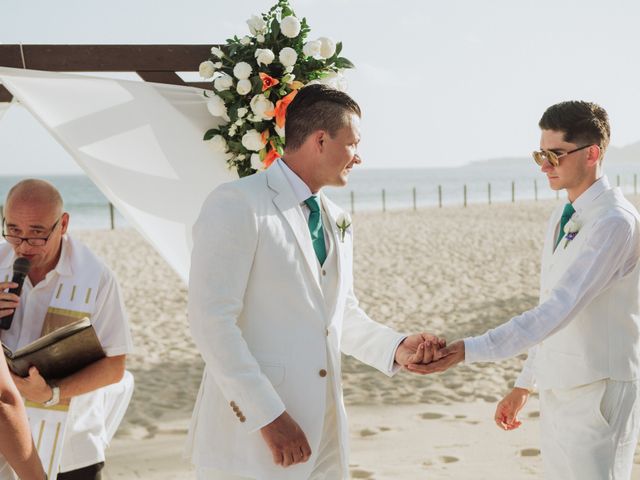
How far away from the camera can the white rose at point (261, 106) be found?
4.14 m

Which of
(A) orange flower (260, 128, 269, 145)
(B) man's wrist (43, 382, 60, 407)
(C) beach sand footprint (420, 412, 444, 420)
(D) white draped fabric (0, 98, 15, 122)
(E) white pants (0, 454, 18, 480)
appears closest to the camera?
(E) white pants (0, 454, 18, 480)

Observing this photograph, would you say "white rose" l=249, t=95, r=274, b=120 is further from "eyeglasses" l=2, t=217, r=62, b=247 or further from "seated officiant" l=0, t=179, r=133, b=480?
"eyeglasses" l=2, t=217, r=62, b=247

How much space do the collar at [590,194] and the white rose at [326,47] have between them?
1524 millimetres

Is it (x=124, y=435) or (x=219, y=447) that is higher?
Result: (x=219, y=447)

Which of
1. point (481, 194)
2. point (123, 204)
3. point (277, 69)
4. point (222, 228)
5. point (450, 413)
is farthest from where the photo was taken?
point (481, 194)

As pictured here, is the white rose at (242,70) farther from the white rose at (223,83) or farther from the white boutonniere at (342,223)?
the white boutonniere at (342,223)

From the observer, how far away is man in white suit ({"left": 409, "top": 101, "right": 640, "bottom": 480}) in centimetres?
328

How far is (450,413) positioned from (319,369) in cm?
461

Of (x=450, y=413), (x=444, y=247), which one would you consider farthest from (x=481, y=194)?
(x=450, y=413)

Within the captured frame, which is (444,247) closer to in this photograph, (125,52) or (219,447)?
(125,52)

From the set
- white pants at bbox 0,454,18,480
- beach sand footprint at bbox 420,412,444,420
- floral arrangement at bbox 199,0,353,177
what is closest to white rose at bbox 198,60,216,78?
floral arrangement at bbox 199,0,353,177

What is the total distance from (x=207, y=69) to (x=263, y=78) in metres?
0.41

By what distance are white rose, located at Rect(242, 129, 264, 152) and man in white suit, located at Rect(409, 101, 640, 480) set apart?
4.71 feet

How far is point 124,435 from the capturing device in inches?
268
